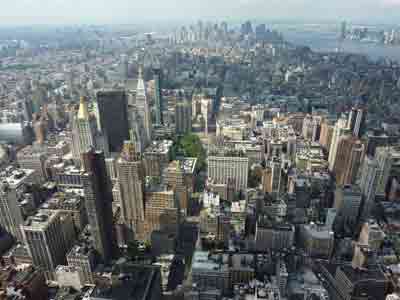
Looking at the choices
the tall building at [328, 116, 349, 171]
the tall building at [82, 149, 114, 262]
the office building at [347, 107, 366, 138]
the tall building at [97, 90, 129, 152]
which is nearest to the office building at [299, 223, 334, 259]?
the tall building at [328, 116, 349, 171]

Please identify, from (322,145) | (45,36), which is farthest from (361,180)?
(45,36)

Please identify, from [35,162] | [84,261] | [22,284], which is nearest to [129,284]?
[84,261]

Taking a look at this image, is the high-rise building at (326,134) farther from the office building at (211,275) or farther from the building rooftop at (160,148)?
the office building at (211,275)

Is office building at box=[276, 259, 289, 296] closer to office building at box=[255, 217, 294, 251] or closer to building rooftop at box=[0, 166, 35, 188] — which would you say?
office building at box=[255, 217, 294, 251]

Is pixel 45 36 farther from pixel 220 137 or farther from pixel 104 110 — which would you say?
pixel 220 137

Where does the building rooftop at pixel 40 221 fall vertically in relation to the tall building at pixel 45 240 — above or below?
above

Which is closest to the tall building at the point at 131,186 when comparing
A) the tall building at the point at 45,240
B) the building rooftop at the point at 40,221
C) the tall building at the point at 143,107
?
the tall building at the point at 45,240
